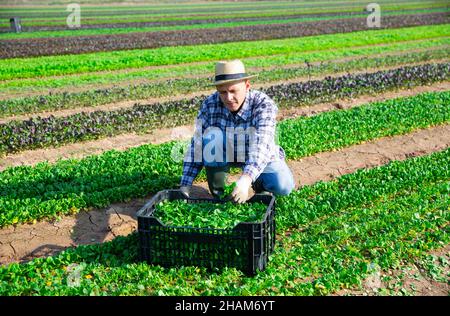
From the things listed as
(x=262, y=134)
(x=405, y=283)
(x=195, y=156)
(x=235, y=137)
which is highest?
(x=262, y=134)

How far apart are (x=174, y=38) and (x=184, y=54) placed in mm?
6006

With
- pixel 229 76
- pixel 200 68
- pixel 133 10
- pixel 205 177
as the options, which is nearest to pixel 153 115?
pixel 205 177

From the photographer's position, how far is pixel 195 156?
6082 millimetres

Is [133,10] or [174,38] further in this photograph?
[133,10]

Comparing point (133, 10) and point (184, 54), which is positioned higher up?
point (133, 10)

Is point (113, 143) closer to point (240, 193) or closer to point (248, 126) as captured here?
point (248, 126)

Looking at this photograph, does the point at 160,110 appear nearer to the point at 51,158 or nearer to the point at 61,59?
the point at 51,158

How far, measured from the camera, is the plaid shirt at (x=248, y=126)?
571 centimetres

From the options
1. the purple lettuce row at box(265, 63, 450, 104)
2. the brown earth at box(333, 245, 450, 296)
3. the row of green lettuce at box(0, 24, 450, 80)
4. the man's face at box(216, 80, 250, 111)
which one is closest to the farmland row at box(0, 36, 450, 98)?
→ the row of green lettuce at box(0, 24, 450, 80)

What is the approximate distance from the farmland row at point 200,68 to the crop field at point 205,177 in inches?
3.9

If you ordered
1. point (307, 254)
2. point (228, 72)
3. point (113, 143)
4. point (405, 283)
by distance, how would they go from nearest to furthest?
point (405, 283) < point (307, 254) < point (228, 72) < point (113, 143)

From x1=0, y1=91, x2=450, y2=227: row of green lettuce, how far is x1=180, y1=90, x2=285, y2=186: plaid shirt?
1.57m

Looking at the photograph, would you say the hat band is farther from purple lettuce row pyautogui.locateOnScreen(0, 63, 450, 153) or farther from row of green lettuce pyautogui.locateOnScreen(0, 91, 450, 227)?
purple lettuce row pyautogui.locateOnScreen(0, 63, 450, 153)

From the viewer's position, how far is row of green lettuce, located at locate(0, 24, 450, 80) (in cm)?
1812
